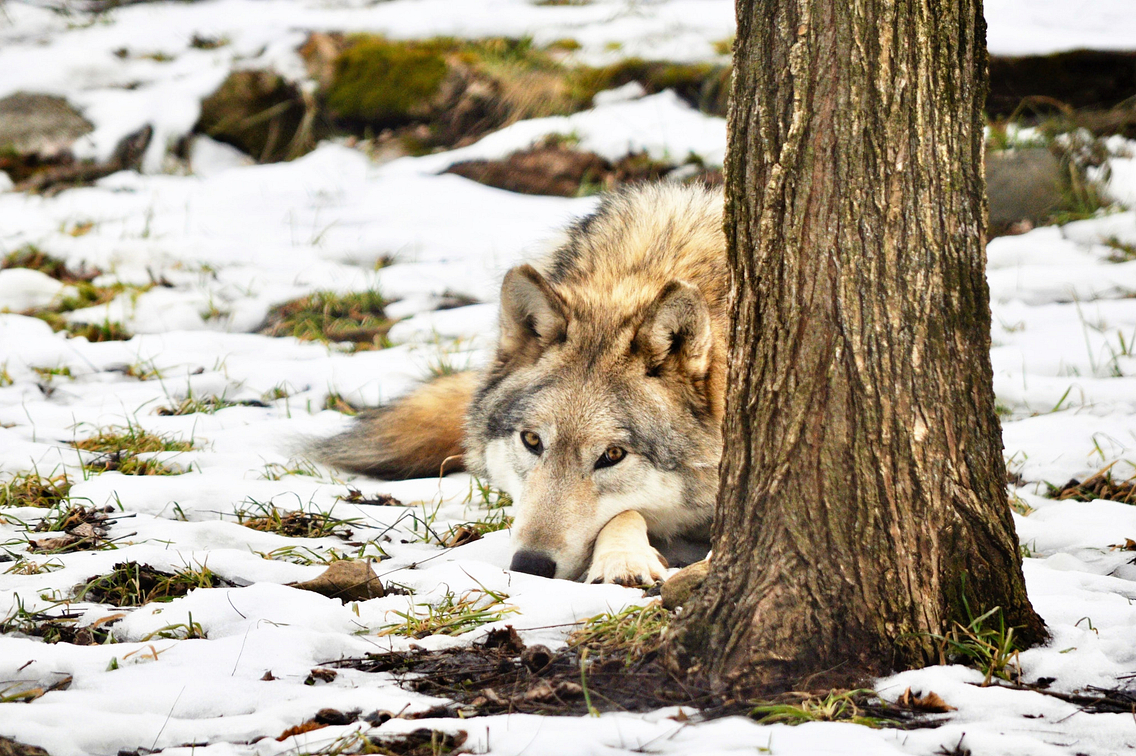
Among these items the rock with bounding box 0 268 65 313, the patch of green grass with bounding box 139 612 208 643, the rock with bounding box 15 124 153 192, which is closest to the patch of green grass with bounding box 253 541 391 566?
the patch of green grass with bounding box 139 612 208 643

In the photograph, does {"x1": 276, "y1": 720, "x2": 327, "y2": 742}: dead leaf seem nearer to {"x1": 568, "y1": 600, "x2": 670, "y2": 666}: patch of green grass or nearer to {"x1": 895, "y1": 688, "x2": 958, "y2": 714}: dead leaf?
{"x1": 568, "y1": 600, "x2": 670, "y2": 666}: patch of green grass

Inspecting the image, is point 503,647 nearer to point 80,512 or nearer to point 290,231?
point 80,512

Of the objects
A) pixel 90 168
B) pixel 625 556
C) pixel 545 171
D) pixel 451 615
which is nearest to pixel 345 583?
pixel 451 615

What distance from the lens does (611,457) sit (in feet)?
11.4

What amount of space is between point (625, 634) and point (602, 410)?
1.21 m

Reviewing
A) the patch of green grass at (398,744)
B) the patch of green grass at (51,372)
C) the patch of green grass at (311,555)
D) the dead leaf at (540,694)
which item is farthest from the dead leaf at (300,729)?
the patch of green grass at (51,372)

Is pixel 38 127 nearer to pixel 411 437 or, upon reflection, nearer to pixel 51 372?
pixel 51 372

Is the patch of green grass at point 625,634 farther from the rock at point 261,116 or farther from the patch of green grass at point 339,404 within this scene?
the rock at point 261,116

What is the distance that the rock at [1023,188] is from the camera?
7027 millimetres

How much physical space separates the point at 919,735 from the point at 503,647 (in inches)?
41.1

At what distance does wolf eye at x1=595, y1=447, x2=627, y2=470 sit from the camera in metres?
3.46

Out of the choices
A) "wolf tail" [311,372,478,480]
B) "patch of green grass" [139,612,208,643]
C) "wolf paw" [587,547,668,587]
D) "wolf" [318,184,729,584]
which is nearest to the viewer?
"patch of green grass" [139,612,208,643]

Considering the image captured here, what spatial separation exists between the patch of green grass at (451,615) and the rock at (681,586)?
448mm

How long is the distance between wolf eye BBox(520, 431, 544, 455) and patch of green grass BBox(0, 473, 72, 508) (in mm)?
1779
